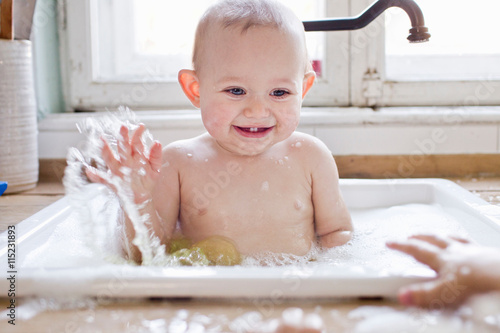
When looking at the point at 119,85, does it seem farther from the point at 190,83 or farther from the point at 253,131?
the point at 253,131

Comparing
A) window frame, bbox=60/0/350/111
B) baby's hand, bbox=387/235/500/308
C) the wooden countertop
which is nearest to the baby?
the wooden countertop

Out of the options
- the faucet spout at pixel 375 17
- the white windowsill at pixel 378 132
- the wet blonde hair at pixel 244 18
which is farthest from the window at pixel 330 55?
the wet blonde hair at pixel 244 18

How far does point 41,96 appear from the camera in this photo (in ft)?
Result: 5.32

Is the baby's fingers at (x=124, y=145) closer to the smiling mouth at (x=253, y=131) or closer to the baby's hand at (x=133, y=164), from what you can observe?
the baby's hand at (x=133, y=164)

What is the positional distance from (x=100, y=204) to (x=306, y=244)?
475 mm

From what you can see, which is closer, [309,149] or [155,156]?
[155,156]

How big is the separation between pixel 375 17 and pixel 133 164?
54cm

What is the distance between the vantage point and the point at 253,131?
0.98 metres

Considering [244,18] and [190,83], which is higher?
[244,18]

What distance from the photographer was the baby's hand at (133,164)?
0.87 metres

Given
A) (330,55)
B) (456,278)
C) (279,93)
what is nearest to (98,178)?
(279,93)

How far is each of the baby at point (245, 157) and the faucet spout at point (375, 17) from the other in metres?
0.09

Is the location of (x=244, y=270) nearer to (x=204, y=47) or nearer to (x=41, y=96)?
(x=204, y=47)

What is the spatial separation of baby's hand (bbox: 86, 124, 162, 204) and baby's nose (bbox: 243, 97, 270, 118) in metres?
0.17
